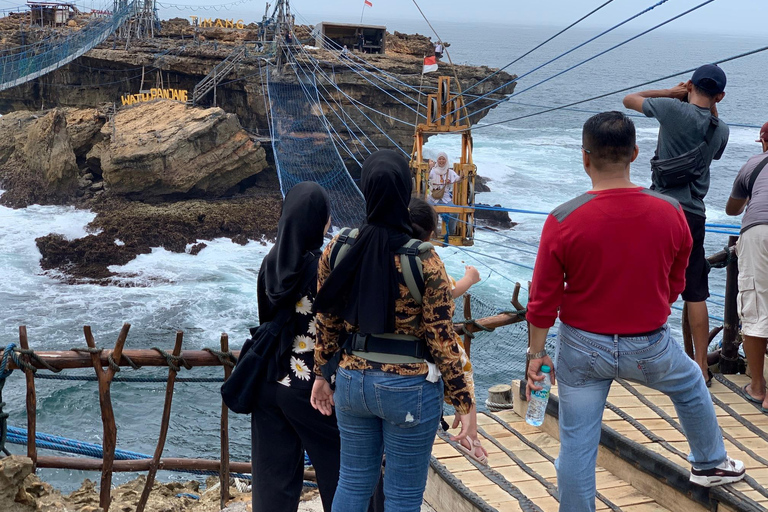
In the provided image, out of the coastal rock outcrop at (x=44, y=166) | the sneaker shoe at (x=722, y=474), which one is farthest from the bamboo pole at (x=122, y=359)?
the coastal rock outcrop at (x=44, y=166)

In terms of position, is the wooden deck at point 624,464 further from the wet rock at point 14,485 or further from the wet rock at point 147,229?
the wet rock at point 147,229

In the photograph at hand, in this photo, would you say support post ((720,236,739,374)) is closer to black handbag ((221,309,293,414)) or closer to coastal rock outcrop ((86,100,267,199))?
black handbag ((221,309,293,414))

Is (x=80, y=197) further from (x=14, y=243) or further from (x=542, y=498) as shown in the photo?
(x=542, y=498)

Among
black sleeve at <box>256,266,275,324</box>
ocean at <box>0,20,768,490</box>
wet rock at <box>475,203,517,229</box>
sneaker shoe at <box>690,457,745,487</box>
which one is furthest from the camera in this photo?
wet rock at <box>475,203,517,229</box>

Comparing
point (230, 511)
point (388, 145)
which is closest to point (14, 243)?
point (388, 145)

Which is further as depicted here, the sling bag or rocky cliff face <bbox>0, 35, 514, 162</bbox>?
rocky cliff face <bbox>0, 35, 514, 162</bbox>

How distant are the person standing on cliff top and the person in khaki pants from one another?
194mm

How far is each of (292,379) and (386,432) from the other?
0.43 m

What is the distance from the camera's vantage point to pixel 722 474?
2.73 meters

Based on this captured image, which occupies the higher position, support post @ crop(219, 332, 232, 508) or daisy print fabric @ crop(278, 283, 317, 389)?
daisy print fabric @ crop(278, 283, 317, 389)

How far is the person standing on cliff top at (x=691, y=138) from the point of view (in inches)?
119

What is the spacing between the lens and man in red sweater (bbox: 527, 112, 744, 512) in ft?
7.39

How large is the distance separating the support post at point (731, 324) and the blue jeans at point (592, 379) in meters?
1.68

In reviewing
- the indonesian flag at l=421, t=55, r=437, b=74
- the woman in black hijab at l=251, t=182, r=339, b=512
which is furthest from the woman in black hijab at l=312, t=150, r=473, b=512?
the indonesian flag at l=421, t=55, r=437, b=74
